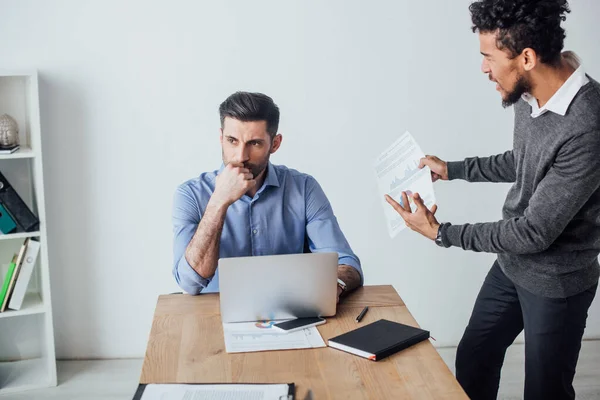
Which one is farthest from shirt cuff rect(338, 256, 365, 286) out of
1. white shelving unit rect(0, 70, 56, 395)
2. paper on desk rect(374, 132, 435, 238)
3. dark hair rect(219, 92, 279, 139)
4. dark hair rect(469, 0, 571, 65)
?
white shelving unit rect(0, 70, 56, 395)

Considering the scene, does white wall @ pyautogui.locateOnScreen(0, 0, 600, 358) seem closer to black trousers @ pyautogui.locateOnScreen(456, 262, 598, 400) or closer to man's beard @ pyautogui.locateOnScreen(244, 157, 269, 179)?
man's beard @ pyautogui.locateOnScreen(244, 157, 269, 179)

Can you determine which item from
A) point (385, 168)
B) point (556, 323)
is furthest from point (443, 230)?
point (556, 323)

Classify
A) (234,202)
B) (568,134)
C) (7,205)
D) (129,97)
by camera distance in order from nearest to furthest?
(568,134) < (234,202) < (7,205) < (129,97)

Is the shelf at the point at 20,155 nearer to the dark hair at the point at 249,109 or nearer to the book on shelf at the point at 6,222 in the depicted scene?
the book on shelf at the point at 6,222

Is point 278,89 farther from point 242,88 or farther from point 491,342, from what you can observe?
point 491,342

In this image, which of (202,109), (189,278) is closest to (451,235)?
(189,278)

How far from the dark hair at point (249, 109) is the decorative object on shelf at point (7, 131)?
121 cm

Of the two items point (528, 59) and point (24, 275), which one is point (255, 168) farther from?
point (24, 275)

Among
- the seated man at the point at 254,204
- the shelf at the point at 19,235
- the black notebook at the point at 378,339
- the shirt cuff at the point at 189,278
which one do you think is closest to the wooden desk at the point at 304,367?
the black notebook at the point at 378,339

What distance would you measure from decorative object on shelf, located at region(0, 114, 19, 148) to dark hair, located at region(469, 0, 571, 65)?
2062mm

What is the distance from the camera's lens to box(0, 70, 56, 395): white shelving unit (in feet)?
10.1

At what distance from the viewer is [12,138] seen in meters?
3.05

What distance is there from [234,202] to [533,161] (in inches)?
36.3

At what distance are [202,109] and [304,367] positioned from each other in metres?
1.90
